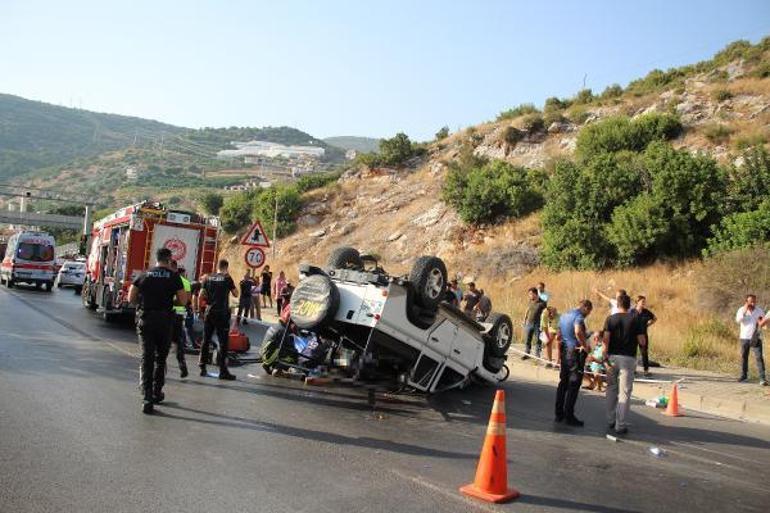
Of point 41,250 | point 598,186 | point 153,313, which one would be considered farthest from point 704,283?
point 41,250

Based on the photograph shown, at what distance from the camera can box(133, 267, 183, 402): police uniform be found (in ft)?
25.7

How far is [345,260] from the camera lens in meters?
10.5

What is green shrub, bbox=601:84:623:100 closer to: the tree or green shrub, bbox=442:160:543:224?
green shrub, bbox=442:160:543:224

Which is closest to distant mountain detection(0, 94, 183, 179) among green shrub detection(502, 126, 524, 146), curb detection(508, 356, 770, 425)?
green shrub detection(502, 126, 524, 146)

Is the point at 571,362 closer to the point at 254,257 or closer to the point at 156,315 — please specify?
the point at 156,315

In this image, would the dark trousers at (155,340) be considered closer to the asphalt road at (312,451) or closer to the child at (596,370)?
the asphalt road at (312,451)

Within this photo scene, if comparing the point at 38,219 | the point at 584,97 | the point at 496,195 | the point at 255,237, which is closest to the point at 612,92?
the point at 584,97

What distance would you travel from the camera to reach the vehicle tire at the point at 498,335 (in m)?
10.8

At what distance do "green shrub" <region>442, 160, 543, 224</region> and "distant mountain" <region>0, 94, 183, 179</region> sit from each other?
441ft

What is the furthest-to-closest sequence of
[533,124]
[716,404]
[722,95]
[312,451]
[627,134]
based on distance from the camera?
[533,124] → [722,95] → [627,134] → [716,404] → [312,451]

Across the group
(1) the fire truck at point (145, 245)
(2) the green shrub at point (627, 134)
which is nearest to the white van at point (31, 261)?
(1) the fire truck at point (145, 245)

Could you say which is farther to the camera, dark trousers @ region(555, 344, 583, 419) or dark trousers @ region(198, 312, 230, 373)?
dark trousers @ region(198, 312, 230, 373)

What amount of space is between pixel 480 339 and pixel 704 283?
11320mm

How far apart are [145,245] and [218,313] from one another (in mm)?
7232
